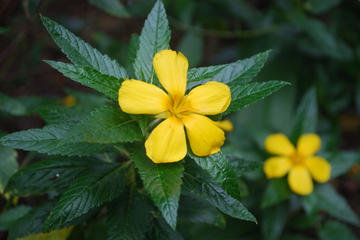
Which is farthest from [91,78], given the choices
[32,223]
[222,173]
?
[32,223]

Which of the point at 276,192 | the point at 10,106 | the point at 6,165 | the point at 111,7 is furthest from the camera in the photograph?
the point at 276,192

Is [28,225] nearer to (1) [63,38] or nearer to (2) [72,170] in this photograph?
(2) [72,170]

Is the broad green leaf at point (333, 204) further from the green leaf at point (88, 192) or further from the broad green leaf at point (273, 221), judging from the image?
the green leaf at point (88, 192)

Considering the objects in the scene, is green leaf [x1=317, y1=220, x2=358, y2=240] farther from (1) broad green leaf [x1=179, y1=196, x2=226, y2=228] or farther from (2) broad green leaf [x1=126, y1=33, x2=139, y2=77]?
(2) broad green leaf [x1=126, y1=33, x2=139, y2=77]

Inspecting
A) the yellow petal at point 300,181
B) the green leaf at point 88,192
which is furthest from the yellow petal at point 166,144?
the yellow petal at point 300,181

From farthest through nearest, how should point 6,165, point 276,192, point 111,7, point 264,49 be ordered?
1. point 264,49
2. point 276,192
3. point 111,7
4. point 6,165

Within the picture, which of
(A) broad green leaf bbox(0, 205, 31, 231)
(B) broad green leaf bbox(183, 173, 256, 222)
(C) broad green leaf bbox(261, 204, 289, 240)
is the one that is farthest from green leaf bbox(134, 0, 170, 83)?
(C) broad green leaf bbox(261, 204, 289, 240)

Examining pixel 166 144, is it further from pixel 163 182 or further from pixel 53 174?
pixel 53 174
